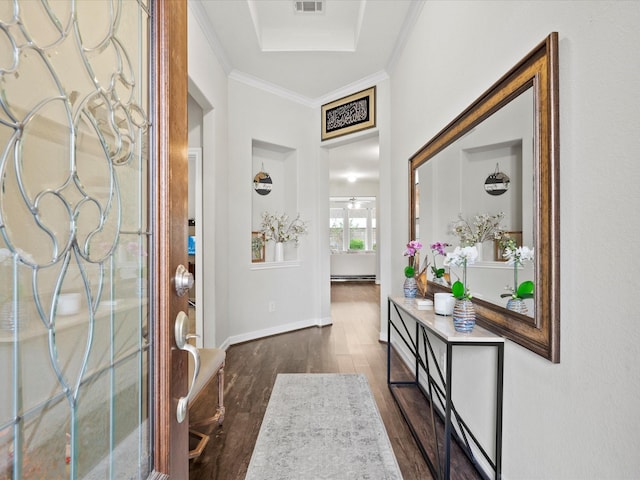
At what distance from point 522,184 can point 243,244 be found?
3.01 metres

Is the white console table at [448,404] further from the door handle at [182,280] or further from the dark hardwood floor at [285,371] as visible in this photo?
the door handle at [182,280]

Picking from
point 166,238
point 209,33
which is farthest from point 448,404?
point 209,33

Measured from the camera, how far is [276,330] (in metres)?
4.13

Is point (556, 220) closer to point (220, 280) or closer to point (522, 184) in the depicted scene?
point (522, 184)

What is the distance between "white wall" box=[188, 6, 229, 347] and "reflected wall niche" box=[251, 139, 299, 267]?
835 millimetres

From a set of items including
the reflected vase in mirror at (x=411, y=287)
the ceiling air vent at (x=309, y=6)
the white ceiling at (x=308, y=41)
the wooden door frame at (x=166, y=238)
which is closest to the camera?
the wooden door frame at (x=166, y=238)

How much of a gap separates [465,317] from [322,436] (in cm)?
109

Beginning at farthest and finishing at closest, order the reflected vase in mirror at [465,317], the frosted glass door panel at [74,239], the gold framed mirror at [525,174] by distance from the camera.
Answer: the reflected vase in mirror at [465,317] → the gold framed mirror at [525,174] → the frosted glass door panel at [74,239]

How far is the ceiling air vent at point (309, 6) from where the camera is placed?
301 cm

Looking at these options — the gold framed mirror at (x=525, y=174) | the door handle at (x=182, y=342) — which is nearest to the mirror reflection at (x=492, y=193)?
the gold framed mirror at (x=525, y=174)

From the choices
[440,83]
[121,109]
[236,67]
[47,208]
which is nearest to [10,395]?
[47,208]

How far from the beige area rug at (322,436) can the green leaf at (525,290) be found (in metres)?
1.04

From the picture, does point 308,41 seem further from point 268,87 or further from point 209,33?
point 209,33

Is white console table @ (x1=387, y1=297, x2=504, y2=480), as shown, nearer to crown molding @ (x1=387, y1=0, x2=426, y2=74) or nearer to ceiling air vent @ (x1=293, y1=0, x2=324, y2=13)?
crown molding @ (x1=387, y1=0, x2=426, y2=74)
